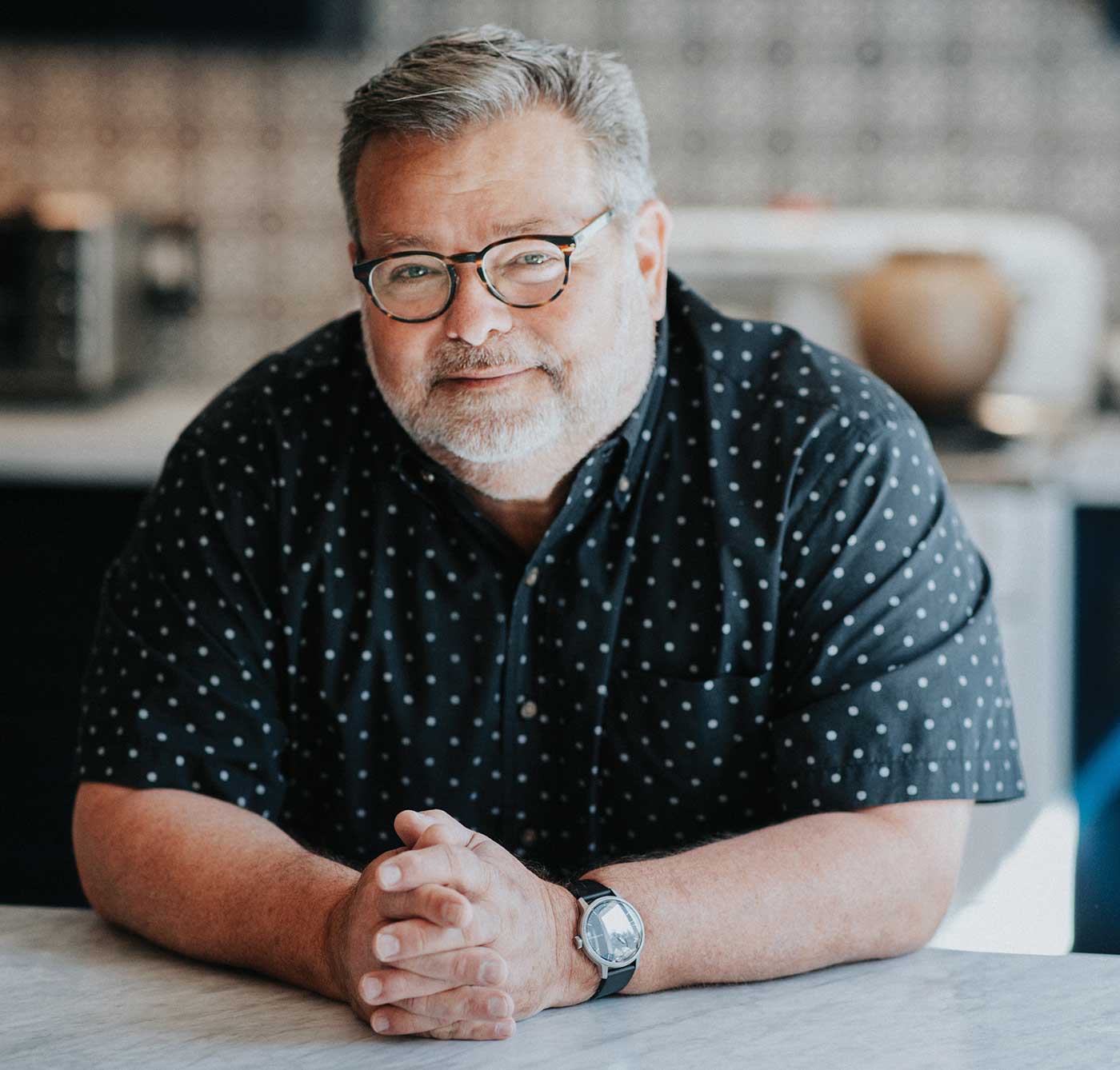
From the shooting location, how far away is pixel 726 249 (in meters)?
2.56

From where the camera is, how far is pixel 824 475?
129cm

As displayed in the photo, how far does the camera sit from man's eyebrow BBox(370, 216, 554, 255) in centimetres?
120

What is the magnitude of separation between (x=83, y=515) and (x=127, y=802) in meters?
1.32

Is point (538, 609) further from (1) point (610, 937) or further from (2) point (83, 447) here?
(2) point (83, 447)

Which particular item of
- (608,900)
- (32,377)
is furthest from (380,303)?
(32,377)

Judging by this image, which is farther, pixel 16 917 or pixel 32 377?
pixel 32 377

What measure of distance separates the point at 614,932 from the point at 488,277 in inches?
21.2

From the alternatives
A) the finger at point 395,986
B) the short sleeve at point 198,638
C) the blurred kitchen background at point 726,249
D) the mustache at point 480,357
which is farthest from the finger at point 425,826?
the blurred kitchen background at point 726,249

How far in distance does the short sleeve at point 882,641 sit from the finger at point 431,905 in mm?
364

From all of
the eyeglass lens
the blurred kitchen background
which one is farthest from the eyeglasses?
the blurred kitchen background

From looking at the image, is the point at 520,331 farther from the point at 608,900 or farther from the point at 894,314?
the point at 894,314

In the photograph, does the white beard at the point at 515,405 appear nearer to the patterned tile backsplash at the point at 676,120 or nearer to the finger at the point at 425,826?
the finger at the point at 425,826

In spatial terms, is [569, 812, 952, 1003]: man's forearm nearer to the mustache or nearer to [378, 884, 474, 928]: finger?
[378, 884, 474, 928]: finger

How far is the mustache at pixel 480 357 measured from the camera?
1.22 m
